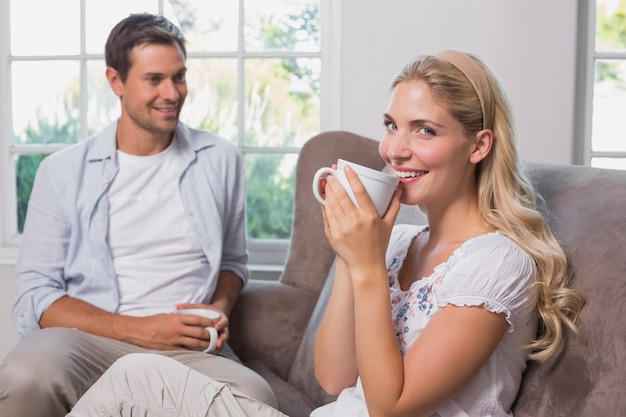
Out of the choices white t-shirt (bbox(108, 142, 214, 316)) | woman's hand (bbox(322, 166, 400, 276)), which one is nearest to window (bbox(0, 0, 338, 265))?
white t-shirt (bbox(108, 142, 214, 316))

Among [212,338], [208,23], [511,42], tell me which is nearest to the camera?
[212,338]

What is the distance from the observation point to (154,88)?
250cm

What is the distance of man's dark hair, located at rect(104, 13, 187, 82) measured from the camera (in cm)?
250

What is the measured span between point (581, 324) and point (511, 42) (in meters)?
1.69

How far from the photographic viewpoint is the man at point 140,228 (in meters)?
2.28

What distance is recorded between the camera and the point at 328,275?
2453mm

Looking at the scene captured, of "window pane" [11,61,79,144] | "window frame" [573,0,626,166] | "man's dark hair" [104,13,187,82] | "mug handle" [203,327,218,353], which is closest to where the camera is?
"mug handle" [203,327,218,353]

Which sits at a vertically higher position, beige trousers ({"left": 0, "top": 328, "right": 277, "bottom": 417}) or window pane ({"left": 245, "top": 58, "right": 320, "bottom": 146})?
window pane ({"left": 245, "top": 58, "right": 320, "bottom": 146})

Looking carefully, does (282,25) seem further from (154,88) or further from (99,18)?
(154,88)

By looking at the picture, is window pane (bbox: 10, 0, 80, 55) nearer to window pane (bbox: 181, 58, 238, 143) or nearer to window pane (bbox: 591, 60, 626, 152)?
window pane (bbox: 181, 58, 238, 143)

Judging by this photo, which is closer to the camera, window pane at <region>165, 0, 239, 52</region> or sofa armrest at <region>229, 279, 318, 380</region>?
sofa armrest at <region>229, 279, 318, 380</region>

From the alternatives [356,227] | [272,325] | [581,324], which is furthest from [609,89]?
[356,227]

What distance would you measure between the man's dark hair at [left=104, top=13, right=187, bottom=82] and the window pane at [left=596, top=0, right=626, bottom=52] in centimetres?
163

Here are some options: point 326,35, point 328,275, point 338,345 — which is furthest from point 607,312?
point 326,35
